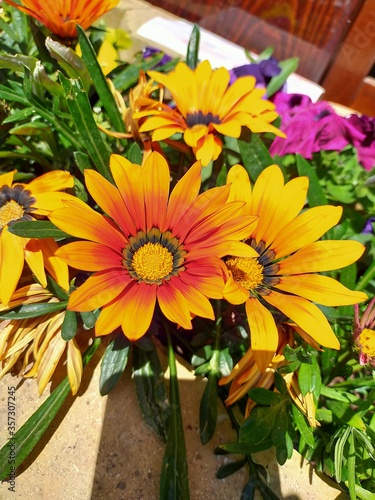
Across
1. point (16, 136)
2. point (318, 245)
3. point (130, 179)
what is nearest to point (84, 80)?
point (16, 136)

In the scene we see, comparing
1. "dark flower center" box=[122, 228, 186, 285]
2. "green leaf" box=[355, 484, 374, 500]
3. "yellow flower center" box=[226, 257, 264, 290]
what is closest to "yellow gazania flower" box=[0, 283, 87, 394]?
"dark flower center" box=[122, 228, 186, 285]

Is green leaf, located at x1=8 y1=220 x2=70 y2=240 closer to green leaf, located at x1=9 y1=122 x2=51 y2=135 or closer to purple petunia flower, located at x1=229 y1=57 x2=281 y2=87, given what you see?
green leaf, located at x1=9 y1=122 x2=51 y2=135

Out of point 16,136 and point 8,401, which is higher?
point 16,136

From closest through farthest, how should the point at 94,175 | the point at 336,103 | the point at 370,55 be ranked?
the point at 94,175
the point at 370,55
the point at 336,103

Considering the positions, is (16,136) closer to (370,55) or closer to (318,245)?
(318,245)

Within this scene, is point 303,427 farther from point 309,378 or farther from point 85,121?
point 85,121

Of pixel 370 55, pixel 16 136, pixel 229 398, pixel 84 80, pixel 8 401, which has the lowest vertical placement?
pixel 8 401

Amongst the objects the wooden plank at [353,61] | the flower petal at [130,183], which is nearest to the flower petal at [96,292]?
the flower petal at [130,183]

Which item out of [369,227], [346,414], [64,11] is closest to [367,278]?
[369,227]
